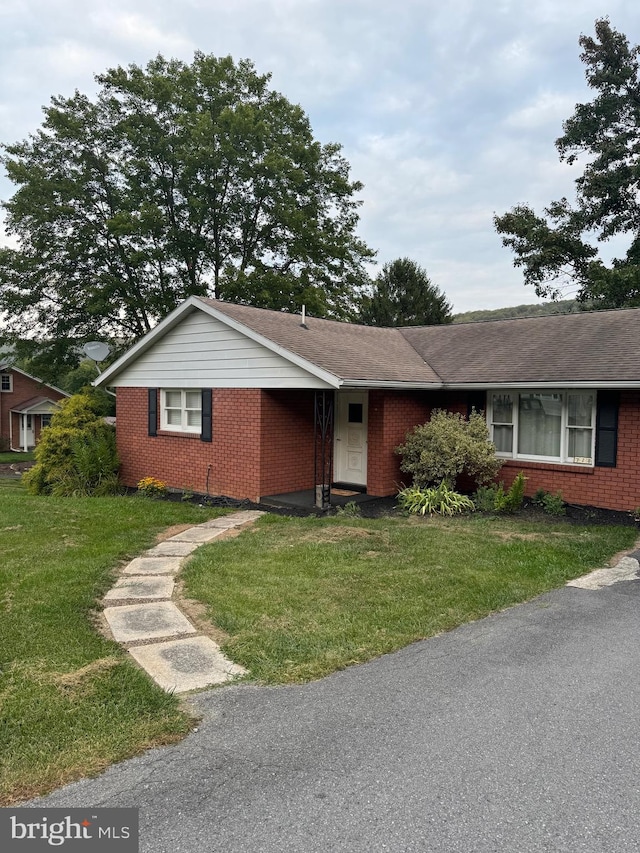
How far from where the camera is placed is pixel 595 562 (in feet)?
24.2

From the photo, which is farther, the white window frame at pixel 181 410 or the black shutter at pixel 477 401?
the white window frame at pixel 181 410

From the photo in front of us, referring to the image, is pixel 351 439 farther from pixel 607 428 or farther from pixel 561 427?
pixel 607 428

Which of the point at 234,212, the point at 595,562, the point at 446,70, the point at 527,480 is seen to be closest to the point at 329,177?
the point at 234,212

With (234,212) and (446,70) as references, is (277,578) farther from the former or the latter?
(234,212)

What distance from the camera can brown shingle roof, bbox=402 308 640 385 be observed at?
10.5 metres

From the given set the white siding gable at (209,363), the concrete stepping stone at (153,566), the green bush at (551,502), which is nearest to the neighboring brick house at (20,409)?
the white siding gable at (209,363)

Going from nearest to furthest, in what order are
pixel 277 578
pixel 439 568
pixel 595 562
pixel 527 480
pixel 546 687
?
pixel 546 687, pixel 277 578, pixel 439 568, pixel 595 562, pixel 527 480

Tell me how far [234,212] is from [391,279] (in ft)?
43.2

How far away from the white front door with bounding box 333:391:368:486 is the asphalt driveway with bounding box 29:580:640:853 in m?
8.00

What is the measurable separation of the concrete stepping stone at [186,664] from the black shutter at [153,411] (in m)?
9.75

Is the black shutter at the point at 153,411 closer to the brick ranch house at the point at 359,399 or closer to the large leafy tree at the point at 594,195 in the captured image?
the brick ranch house at the point at 359,399

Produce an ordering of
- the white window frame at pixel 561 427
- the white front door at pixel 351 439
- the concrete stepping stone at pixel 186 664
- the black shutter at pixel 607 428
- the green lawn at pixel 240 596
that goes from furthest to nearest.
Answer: the white front door at pixel 351 439, the white window frame at pixel 561 427, the black shutter at pixel 607 428, the concrete stepping stone at pixel 186 664, the green lawn at pixel 240 596

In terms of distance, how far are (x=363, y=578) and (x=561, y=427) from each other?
21.3 ft

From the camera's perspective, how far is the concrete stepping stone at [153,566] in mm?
6836
